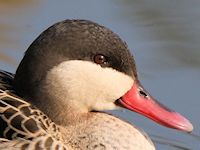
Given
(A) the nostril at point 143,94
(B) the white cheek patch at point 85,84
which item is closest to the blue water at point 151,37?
(A) the nostril at point 143,94

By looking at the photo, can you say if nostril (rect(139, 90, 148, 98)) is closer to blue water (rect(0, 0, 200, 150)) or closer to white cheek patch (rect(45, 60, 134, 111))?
white cheek patch (rect(45, 60, 134, 111))

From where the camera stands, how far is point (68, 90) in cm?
655

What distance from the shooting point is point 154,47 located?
875 centimetres

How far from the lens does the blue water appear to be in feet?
26.0

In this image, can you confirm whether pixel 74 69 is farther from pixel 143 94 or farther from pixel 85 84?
pixel 143 94

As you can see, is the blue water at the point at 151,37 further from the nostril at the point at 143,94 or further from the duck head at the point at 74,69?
the duck head at the point at 74,69

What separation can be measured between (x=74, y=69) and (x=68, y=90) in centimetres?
14

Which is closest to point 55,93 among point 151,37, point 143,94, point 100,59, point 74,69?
point 74,69

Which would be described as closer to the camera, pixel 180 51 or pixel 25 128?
pixel 25 128

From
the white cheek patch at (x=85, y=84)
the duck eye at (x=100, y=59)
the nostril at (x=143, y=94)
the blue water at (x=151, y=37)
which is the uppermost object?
the duck eye at (x=100, y=59)

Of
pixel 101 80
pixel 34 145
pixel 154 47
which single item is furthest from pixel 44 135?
pixel 154 47

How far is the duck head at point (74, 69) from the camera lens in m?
6.48

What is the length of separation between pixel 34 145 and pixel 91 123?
0.49m

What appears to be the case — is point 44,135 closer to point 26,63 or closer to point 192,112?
point 26,63
